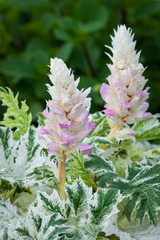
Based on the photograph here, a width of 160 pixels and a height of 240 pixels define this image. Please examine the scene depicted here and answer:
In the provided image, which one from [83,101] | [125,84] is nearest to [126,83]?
[125,84]

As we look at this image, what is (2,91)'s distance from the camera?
764mm

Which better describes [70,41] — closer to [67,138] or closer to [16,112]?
[16,112]

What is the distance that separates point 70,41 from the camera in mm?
1707

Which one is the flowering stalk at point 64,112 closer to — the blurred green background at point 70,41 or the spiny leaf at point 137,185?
the spiny leaf at point 137,185

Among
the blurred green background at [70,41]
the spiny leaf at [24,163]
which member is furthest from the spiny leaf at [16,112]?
the blurred green background at [70,41]

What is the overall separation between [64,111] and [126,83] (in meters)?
0.14

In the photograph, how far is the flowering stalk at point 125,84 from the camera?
65 centimetres

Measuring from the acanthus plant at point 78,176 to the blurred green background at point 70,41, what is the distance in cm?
90

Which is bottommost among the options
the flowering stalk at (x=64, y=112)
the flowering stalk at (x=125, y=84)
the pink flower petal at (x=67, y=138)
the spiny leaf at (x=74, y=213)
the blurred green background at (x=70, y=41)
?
the spiny leaf at (x=74, y=213)

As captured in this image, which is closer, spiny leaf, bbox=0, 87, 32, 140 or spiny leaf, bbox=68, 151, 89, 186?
spiny leaf, bbox=68, 151, 89, 186

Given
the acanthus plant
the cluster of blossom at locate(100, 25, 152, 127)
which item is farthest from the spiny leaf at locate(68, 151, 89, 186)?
the cluster of blossom at locate(100, 25, 152, 127)

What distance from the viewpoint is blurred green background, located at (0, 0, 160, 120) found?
1.71 m

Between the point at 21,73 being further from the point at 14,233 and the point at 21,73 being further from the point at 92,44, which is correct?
the point at 14,233

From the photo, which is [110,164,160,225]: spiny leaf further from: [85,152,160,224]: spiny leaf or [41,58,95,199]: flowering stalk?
[41,58,95,199]: flowering stalk
